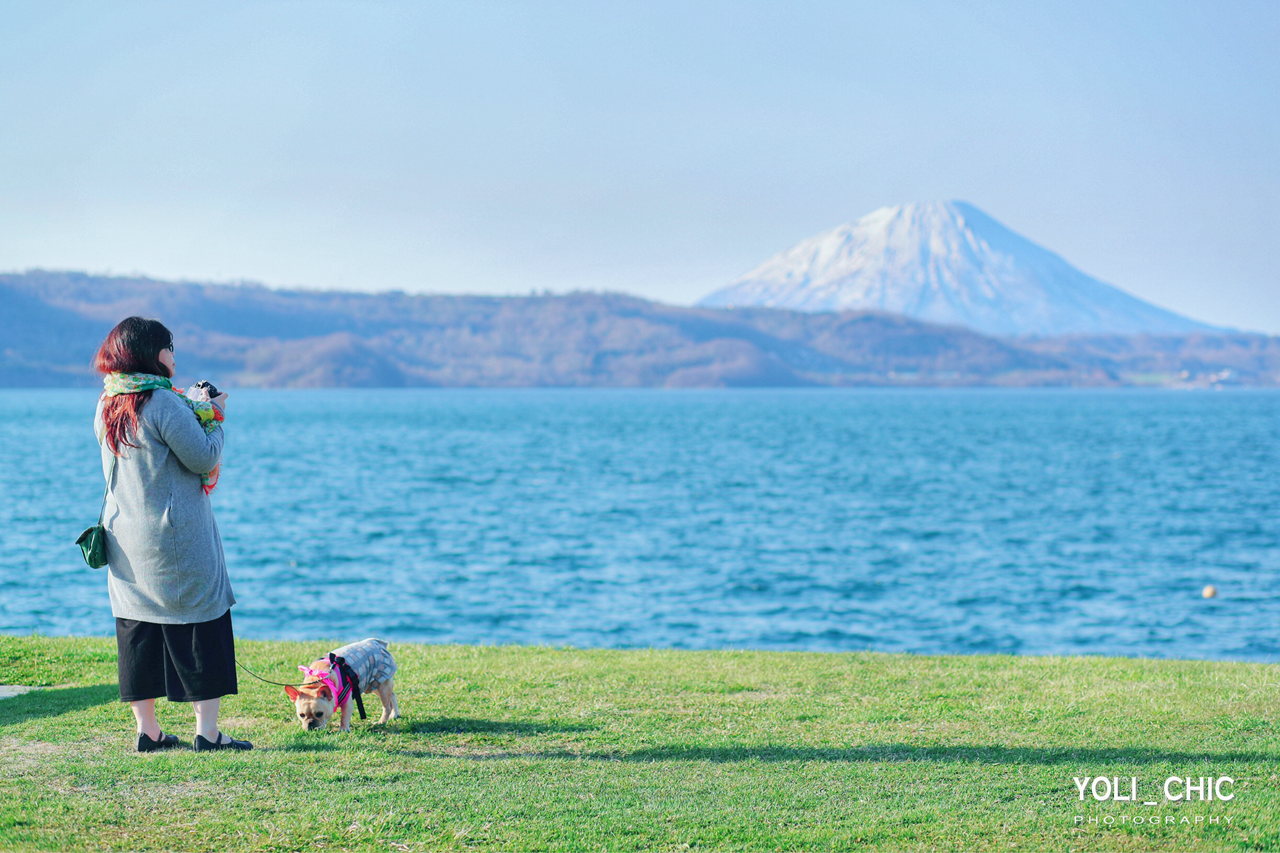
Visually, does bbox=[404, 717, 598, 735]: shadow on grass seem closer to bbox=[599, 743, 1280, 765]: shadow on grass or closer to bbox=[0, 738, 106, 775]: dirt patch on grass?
bbox=[599, 743, 1280, 765]: shadow on grass

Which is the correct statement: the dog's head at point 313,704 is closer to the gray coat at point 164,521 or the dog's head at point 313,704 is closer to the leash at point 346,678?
the leash at point 346,678

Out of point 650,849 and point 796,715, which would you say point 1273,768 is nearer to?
point 796,715

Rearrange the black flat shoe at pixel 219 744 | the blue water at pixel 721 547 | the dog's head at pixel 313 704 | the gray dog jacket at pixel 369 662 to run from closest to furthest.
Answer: the black flat shoe at pixel 219 744
the dog's head at pixel 313 704
the gray dog jacket at pixel 369 662
the blue water at pixel 721 547

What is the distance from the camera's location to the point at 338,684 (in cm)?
694

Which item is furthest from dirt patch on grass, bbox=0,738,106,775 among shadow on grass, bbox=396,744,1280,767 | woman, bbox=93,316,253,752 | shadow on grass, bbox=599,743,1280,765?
shadow on grass, bbox=599,743,1280,765

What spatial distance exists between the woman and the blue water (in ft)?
42.8

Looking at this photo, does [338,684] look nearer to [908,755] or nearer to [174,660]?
[174,660]

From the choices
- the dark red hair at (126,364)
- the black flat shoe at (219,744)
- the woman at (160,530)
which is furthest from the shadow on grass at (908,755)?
the dark red hair at (126,364)

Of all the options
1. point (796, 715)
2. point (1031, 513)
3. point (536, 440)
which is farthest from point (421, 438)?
point (796, 715)

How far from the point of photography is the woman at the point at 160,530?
19.6ft

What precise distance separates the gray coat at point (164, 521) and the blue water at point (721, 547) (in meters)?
13.2

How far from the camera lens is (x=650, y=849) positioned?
5.11 meters

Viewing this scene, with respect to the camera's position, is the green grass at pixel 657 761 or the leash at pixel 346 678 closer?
the green grass at pixel 657 761

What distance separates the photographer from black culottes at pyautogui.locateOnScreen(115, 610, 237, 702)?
623 centimetres
